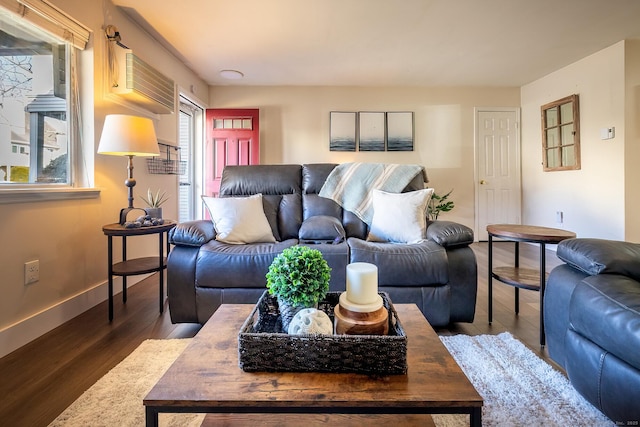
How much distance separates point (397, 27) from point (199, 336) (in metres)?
3.03

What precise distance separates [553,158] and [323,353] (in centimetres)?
463

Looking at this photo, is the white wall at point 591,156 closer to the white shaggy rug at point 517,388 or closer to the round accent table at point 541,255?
the round accent table at point 541,255

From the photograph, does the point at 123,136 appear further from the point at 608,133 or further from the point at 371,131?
the point at 608,133

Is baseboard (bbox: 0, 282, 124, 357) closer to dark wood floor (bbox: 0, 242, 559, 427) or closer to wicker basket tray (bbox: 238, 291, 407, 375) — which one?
dark wood floor (bbox: 0, 242, 559, 427)

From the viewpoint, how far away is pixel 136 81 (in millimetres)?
2350

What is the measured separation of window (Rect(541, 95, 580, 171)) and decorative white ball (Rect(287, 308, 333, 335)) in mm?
4217

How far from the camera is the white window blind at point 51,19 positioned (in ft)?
5.37

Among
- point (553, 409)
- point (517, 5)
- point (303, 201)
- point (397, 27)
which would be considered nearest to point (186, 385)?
point (553, 409)

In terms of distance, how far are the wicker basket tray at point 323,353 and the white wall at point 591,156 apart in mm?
3777

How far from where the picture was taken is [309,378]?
2.44ft

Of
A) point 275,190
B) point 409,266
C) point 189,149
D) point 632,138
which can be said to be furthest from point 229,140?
point 632,138

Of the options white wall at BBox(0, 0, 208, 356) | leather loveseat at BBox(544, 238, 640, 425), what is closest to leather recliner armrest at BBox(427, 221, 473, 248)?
leather loveseat at BBox(544, 238, 640, 425)

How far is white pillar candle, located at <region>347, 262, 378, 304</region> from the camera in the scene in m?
0.83

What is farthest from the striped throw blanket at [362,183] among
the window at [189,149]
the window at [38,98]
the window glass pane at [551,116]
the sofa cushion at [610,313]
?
the window glass pane at [551,116]
